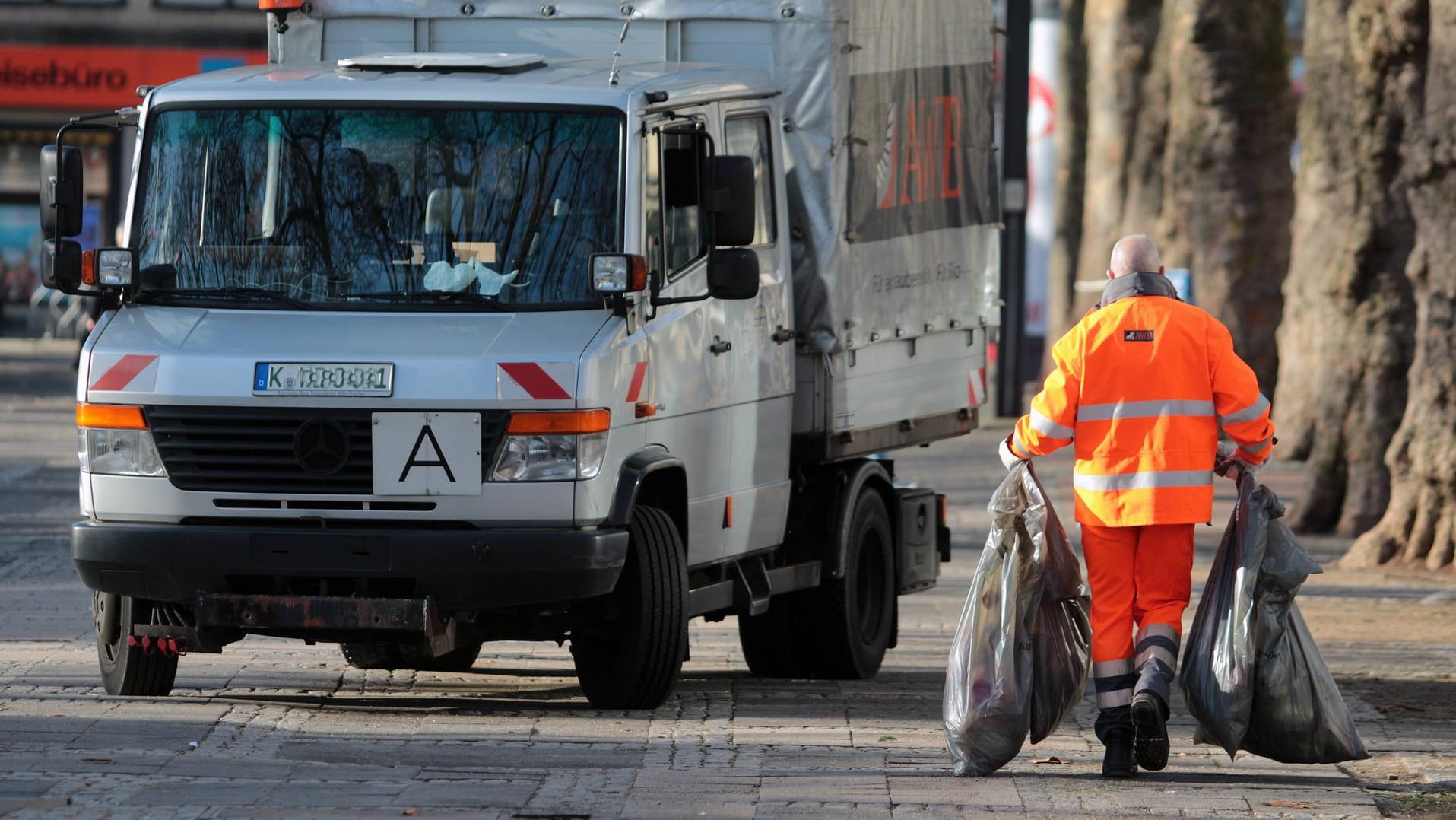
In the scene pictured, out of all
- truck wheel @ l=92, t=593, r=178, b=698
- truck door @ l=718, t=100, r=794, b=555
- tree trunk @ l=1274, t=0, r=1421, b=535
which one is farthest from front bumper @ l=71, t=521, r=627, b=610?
tree trunk @ l=1274, t=0, r=1421, b=535

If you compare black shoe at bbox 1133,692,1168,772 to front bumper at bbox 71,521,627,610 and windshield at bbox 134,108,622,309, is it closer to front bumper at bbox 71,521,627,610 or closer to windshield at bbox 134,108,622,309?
front bumper at bbox 71,521,627,610

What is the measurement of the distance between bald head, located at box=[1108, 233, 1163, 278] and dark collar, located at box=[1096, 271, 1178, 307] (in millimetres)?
25

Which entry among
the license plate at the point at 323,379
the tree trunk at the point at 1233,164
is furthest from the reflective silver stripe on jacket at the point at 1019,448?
the tree trunk at the point at 1233,164

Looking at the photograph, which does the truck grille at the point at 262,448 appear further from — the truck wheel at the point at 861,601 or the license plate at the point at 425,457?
the truck wheel at the point at 861,601

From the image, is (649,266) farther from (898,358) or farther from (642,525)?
(898,358)

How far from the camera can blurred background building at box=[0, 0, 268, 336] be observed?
3634 cm

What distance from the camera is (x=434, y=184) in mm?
9047

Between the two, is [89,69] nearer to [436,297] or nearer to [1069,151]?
[1069,151]

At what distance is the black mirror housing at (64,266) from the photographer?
909 cm

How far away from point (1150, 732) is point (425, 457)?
2.49 meters

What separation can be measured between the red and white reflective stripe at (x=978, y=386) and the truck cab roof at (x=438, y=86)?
3124mm

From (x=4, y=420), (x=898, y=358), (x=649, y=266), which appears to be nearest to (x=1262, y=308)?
(x=4, y=420)

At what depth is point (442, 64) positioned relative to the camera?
30.7 feet

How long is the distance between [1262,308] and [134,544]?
57.5 feet
